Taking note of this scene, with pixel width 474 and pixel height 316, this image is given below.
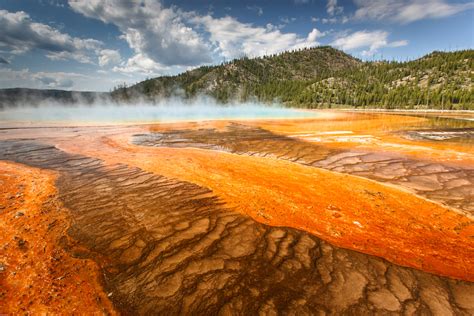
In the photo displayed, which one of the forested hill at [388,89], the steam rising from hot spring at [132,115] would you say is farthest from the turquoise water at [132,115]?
the forested hill at [388,89]

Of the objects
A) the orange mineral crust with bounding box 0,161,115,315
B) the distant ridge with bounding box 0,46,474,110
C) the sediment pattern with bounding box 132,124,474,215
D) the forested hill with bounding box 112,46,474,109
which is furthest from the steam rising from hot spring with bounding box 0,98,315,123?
the orange mineral crust with bounding box 0,161,115,315

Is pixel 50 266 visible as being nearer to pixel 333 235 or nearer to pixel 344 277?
pixel 344 277

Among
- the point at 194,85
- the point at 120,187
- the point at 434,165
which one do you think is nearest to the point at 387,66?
the point at 194,85

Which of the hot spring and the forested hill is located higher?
the forested hill

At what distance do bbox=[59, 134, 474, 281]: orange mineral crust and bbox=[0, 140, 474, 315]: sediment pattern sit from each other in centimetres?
44

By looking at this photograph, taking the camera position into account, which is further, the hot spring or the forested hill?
the forested hill

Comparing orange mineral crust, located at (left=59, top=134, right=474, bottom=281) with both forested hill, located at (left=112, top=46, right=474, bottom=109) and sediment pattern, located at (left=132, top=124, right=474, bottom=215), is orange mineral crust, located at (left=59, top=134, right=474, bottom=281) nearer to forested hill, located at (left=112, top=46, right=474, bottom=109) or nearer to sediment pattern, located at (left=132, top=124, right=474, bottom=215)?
sediment pattern, located at (left=132, top=124, right=474, bottom=215)

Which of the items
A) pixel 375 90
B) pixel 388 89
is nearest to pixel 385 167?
pixel 375 90

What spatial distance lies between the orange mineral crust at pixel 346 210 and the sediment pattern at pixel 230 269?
1.46ft

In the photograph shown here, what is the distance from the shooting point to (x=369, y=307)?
3385mm

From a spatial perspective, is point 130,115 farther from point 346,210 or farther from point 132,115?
point 346,210

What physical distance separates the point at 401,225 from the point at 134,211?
22.1ft

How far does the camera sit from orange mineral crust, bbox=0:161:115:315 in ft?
11.2

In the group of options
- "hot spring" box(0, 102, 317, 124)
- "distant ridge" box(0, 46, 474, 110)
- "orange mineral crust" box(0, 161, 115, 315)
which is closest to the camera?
"orange mineral crust" box(0, 161, 115, 315)
